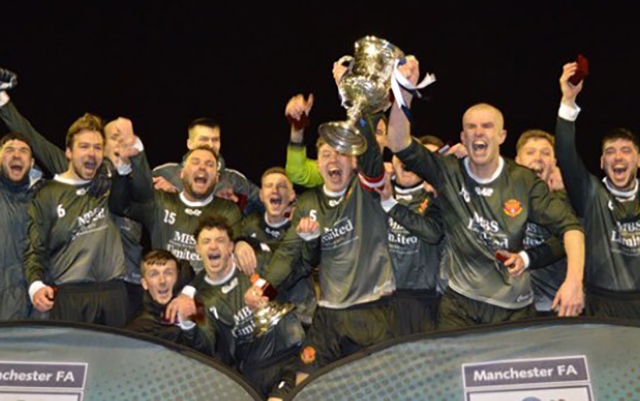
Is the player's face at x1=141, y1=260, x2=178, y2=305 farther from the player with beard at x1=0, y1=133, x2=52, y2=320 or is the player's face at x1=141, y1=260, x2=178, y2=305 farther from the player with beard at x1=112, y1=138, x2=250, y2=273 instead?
the player with beard at x1=0, y1=133, x2=52, y2=320

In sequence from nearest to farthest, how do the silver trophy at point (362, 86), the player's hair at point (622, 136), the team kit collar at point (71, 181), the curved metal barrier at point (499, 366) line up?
the curved metal barrier at point (499, 366), the silver trophy at point (362, 86), the player's hair at point (622, 136), the team kit collar at point (71, 181)

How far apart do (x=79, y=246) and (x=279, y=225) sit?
927 mm

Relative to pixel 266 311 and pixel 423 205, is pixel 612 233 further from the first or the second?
pixel 266 311

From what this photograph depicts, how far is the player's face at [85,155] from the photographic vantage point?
179 inches

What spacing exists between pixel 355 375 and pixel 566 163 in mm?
1983

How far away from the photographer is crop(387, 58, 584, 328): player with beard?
397cm

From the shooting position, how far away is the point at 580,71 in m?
3.68

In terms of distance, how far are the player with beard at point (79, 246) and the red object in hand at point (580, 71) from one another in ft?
6.88

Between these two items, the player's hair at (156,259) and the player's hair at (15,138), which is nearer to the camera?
the player's hair at (156,259)

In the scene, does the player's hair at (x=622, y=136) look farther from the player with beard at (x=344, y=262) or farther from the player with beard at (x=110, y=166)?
the player with beard at (x=110, y=166)

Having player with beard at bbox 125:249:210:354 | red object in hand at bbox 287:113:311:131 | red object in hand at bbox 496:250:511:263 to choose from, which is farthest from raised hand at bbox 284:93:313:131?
red object in hand at bbox 496:250:511:263

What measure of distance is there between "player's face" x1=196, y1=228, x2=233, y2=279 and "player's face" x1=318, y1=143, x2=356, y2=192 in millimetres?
519

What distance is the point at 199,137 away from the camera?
5.10 meters

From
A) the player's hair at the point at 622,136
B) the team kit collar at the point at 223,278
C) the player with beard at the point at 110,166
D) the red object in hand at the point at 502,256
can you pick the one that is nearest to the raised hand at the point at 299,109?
the team kit collar at the point at 223,278
